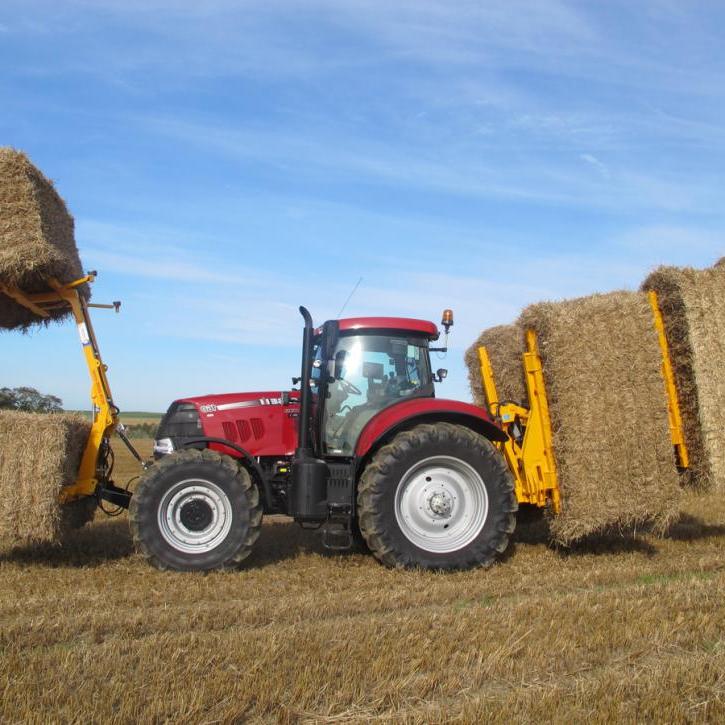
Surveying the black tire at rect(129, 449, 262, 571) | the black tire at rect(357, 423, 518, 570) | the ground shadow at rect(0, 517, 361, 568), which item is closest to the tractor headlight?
the black tire at rect(129, 449, 262, 571)

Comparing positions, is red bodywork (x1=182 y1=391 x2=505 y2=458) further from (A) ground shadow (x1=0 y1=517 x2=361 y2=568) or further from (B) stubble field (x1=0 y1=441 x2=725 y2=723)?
(B) stubble field (x1=0 y1=441 x2=725 y2=723)

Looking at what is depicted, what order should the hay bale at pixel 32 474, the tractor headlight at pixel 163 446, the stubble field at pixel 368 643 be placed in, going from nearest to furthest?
the stubble field at pixel 368 643, the hay bale at pixel 32 474, the tractor headlight at pixel 163 446

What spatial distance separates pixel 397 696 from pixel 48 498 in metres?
3.76

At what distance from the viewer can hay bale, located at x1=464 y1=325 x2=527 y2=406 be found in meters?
8.49

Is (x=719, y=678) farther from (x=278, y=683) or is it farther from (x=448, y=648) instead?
(x=278, y=683)

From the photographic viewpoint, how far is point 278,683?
10.7 ft

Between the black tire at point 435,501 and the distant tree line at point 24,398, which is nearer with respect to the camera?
the black tire at point 435,501

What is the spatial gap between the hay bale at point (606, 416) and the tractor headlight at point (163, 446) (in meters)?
3.19

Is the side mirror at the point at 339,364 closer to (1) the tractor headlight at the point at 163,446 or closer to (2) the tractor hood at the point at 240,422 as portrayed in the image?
(2) the tractor hood at the point at 240,422

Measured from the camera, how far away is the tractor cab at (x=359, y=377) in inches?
251

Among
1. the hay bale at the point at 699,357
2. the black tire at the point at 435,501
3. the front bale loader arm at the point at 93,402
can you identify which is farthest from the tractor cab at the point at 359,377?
the hay bale at the point at 699,357

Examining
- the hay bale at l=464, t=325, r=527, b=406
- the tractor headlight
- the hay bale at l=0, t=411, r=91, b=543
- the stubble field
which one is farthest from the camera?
the hay bale at l=464, t=325, r=527, b=406

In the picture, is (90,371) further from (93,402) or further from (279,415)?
(279,415)

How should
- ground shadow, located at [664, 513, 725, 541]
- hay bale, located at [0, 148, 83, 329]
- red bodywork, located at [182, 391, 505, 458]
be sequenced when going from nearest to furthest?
hay bale, located at [0, 148, 83, 329]
red bodywork, located at [182, 391, 505, 458]
ground shadow, located at [664, 513, 725, 541]
